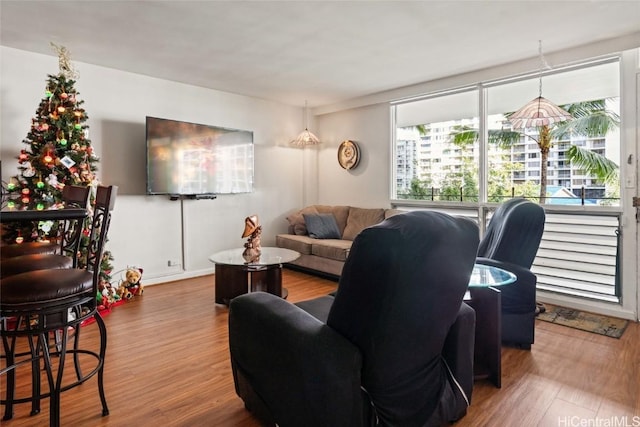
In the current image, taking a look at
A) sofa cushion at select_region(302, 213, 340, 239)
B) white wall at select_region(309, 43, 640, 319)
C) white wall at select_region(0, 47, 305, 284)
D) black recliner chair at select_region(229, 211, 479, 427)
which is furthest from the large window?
black recliner chair at select_region(229, 211, 479, 427)

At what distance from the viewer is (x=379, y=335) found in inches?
50.5

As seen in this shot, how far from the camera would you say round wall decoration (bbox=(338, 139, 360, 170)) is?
562 cm

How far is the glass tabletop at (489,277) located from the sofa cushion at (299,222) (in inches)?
125

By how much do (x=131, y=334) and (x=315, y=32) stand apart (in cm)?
295

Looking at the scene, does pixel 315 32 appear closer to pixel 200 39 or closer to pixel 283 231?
pixel 200 39

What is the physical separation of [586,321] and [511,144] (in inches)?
75.9

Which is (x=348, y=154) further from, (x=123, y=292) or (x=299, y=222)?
(x=123, y=292)

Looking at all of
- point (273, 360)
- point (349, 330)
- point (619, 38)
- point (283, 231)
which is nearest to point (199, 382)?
point (273, 360)

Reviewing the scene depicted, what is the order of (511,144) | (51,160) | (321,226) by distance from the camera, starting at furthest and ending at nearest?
1. (321,226)
2. (511,144)
3. (51,160)

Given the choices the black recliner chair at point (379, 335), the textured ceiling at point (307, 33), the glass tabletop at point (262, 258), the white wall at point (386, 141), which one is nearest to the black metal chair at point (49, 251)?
the black recliner chair at point (379, 335)

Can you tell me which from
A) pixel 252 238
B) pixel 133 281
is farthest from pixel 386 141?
pixel 133 281

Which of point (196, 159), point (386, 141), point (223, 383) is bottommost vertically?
point (223, 383)

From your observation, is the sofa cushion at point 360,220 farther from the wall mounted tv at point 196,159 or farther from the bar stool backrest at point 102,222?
the bar stool backrest at point 102,222

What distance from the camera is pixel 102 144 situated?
160 inches
